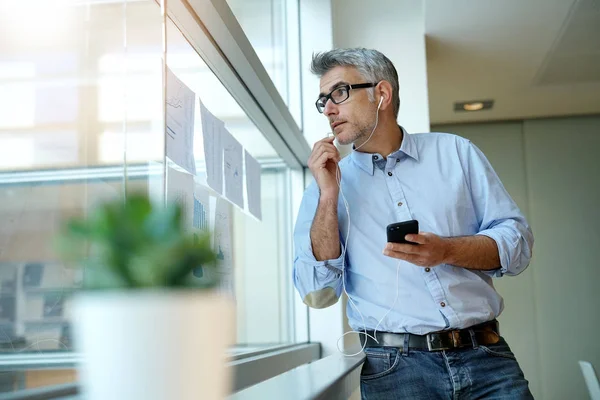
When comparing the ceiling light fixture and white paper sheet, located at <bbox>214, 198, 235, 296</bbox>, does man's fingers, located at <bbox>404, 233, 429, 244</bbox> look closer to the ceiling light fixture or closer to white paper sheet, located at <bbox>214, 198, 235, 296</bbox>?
white paper sheet, located at <bbox>214, 198, 235, 296</bbox>

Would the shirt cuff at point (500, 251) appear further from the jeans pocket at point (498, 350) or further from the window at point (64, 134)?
the window at point (64, 134)

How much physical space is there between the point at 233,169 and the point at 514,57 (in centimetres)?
253

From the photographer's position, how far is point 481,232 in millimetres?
1803

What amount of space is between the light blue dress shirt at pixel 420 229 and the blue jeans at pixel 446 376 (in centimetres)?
7

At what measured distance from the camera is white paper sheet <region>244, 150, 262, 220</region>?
2.51 meters

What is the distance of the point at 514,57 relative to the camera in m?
4.14

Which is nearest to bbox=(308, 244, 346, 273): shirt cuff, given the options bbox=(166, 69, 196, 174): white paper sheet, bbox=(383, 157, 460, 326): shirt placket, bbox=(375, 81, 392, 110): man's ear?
bbox=(383, 157, 460, 326): shirt placket

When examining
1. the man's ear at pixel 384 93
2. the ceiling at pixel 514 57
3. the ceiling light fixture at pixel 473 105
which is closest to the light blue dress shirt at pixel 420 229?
the man's ear at pixel 384 93

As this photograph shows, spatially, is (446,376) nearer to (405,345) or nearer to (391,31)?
(405,345)

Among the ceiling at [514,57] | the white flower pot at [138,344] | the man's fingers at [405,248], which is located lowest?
the white flower pot at [138,344]

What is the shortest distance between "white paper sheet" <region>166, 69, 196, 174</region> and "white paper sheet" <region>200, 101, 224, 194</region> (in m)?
0.16

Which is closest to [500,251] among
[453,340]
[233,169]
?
[453,340]

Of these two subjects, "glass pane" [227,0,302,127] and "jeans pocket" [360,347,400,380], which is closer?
"jeans pocket" [360,347,400,380]

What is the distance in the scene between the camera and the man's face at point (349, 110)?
6.72ft
